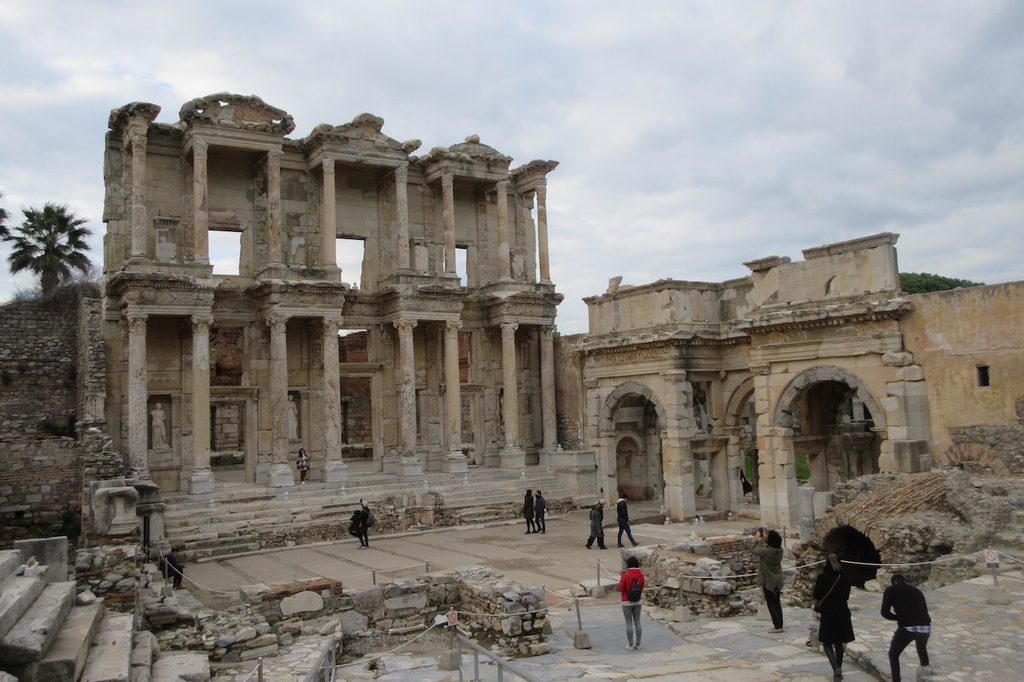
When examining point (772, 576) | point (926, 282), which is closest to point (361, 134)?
point (772, 576)

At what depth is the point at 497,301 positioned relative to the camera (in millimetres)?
28547

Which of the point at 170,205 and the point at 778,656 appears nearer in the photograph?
the point at 778,656

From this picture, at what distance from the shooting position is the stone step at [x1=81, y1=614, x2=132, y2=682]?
7.58 meters

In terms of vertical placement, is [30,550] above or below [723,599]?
above

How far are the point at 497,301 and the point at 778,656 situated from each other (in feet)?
65.3

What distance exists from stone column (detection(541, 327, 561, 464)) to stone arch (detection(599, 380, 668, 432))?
478 centimetres

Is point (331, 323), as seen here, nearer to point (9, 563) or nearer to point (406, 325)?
point (406, 325)

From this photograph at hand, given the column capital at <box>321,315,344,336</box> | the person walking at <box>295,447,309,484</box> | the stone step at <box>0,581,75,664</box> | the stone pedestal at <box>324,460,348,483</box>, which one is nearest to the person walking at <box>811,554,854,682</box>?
the stone step at <box>0,581,75,664</box>

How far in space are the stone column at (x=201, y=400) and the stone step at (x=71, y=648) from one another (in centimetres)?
1331

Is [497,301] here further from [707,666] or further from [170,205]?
[707,666]

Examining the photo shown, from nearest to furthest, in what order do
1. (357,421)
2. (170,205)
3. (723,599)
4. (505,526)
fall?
(723,599) → (505,526) → (170,205) → (357,421)

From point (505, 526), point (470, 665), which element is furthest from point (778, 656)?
point (505, 526)

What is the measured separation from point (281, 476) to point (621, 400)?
9977 millimetres

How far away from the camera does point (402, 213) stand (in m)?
27.1
